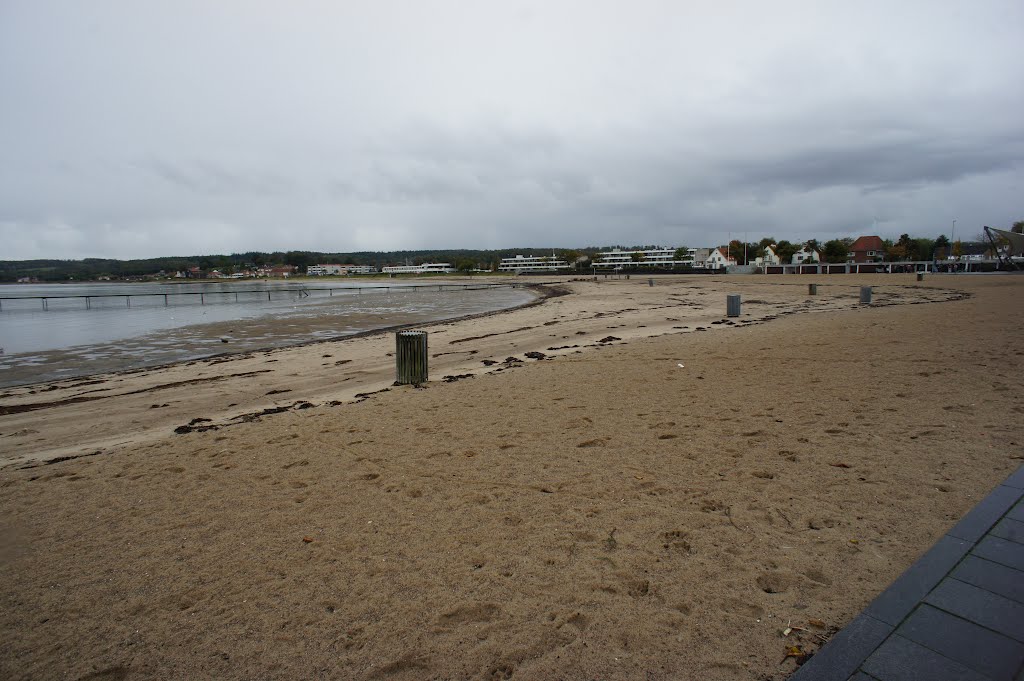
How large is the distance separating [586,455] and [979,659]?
3.01 meters

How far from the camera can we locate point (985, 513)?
324 centimetres

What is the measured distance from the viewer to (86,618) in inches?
112

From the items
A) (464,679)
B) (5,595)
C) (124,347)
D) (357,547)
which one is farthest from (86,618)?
(124,347)

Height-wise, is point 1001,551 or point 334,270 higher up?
point 334,270

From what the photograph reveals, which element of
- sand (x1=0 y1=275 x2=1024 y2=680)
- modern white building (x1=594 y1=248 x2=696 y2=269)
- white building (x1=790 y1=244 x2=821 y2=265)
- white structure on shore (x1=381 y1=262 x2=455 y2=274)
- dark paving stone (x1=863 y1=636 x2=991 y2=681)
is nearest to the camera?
dark paving stone (x1=863 y1=636 x2=991 y2=681)

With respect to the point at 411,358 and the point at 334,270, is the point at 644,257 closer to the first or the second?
the point at 334,270

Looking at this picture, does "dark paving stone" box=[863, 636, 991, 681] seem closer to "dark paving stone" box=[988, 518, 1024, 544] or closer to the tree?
"dark paving stone" box=[988, 518, 1024, 544]

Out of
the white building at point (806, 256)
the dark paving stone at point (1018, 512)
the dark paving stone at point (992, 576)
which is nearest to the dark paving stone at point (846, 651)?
the dark paving stone at point (992, 576)

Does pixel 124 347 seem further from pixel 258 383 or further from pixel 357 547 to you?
pixel 357 547

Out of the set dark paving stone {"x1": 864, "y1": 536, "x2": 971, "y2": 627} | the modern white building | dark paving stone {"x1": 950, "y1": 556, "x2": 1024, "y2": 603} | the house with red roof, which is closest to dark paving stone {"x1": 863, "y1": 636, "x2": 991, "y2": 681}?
dark paving stone {"x1": 864, "y1": 536, "x2": 971, "y2": 627}

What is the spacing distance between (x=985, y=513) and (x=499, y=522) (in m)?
2.96

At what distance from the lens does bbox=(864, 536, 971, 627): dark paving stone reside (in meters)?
2.39

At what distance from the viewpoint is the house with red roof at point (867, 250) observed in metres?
98.8

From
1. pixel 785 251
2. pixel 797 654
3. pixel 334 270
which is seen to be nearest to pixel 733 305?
pixel 797 654
